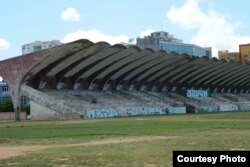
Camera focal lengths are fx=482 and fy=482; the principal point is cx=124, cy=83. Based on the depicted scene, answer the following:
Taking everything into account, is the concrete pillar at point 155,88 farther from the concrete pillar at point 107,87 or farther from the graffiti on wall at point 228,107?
the concrete pillar at point 107,87

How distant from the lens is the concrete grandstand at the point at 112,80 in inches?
3233

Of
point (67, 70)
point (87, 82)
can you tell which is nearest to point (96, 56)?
point (67, 70)

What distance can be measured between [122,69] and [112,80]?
6.24 metres

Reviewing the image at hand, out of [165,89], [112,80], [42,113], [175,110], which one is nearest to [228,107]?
[165,89]

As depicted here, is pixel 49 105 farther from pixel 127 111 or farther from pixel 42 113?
pixel 127 111

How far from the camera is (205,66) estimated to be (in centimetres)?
11631

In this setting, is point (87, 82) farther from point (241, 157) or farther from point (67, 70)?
point (241, 157)

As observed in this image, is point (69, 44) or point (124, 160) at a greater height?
point (69, 44)

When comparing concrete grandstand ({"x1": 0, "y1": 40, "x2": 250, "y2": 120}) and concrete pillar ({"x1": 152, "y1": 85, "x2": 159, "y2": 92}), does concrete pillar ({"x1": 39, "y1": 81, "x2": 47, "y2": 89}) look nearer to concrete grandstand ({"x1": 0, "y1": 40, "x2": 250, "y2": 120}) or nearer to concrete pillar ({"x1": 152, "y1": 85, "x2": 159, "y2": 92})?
concrete grandstand ({"x1": 0, "y1": 40, "x2": 250, "y2": 120})

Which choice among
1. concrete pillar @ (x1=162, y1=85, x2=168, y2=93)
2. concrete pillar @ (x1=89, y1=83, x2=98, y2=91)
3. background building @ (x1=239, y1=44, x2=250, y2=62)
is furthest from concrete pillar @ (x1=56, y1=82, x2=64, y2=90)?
background building @ (x1=239, y1=44, x2=250, y2=62)

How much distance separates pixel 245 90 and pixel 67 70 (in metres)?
87.8

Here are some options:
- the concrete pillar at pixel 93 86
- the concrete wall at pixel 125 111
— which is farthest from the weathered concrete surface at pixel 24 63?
the concrete pillar at pixel 93 86

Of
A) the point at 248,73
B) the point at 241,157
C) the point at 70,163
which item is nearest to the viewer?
the point at 241,157

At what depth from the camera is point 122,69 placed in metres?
100
